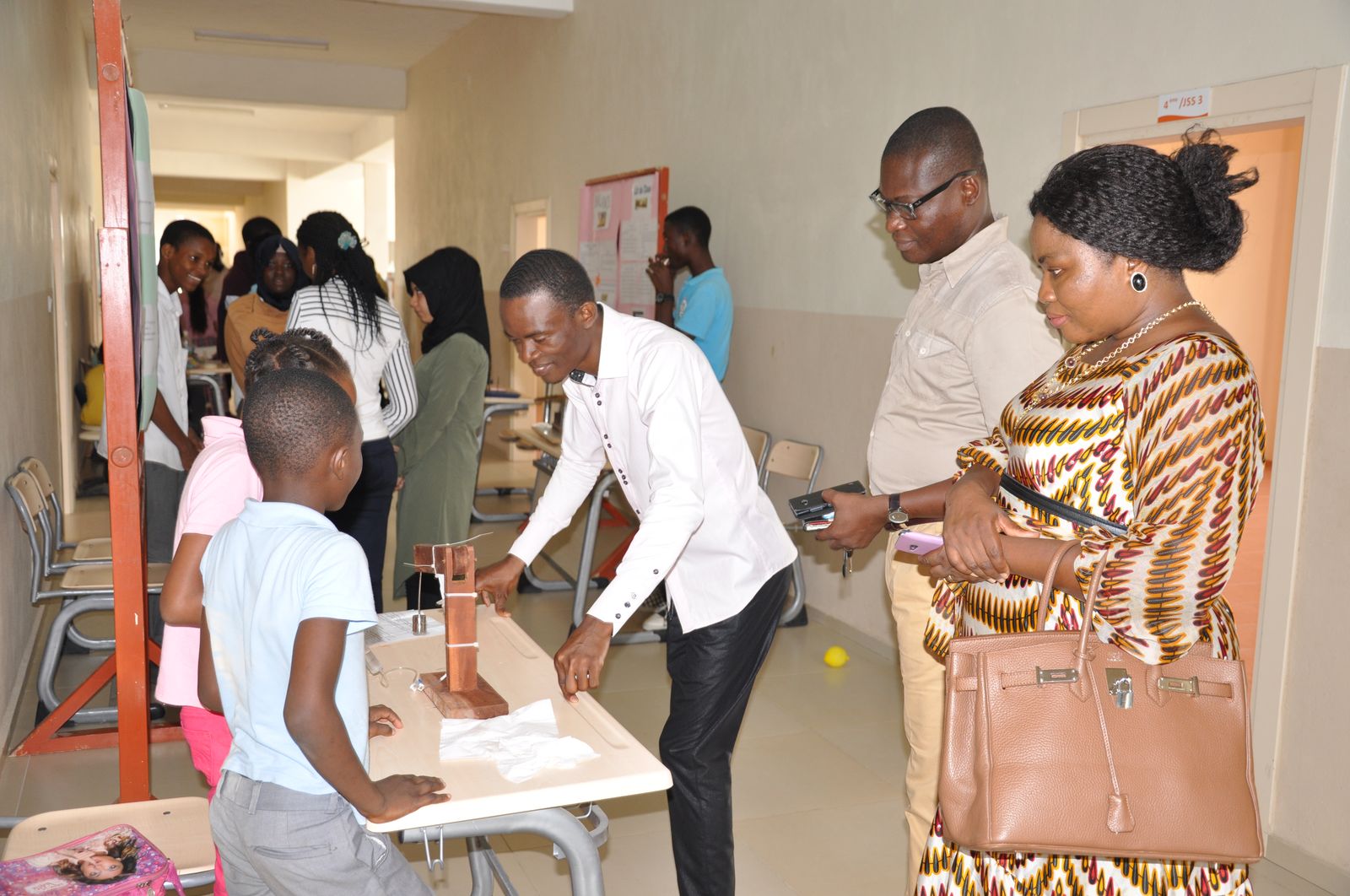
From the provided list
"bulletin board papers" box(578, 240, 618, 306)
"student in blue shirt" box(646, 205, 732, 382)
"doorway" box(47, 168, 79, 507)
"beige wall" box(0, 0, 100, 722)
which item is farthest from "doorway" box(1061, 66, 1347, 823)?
"doorway" box(47, 168, 79, 507)

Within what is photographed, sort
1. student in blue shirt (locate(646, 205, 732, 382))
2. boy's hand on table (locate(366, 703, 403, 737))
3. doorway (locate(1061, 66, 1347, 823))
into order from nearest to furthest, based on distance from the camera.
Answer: boy's hand on table (locate(366, 703, 403, 737)), doorway (locate(1061, 66, 1347, 823)), student in blue shirt (locate(646, 205, 732, 382))

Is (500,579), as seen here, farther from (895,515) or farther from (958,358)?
(958,358)

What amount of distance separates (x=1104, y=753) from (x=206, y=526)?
5.02 feet

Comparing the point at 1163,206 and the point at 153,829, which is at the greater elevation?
the point at 1163,206

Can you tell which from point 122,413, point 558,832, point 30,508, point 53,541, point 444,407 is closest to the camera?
point 558,832

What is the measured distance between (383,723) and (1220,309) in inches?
362

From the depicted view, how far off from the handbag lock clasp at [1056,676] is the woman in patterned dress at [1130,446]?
73mm

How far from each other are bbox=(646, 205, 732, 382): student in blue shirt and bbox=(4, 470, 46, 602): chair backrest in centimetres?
296

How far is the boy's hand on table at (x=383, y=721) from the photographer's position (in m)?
1.70

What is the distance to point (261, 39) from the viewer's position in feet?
36.2

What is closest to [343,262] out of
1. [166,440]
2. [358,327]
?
[358,327]

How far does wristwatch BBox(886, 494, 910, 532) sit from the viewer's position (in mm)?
1991

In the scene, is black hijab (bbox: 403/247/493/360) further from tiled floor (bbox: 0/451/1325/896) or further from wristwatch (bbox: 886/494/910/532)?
wristwatch (bbox: 886/494/910/532)

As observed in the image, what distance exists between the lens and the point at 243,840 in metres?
1.50
